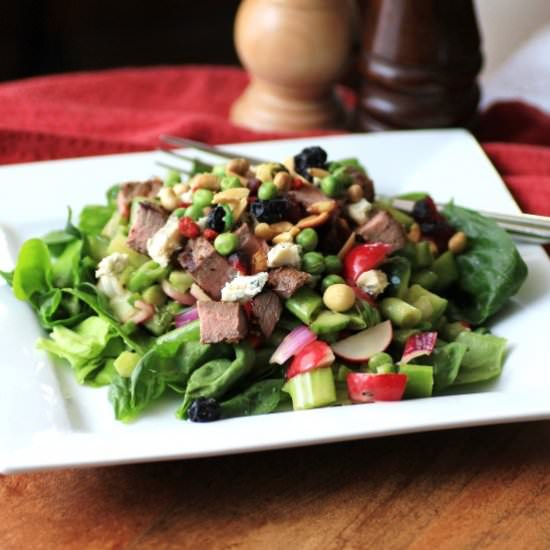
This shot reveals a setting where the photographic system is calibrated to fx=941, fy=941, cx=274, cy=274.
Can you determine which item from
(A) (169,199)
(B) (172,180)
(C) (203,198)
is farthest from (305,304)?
(B) (172,180)

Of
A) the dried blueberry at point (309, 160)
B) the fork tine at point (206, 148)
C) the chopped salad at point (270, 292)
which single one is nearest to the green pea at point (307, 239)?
the chopped salad at point (270, 292)

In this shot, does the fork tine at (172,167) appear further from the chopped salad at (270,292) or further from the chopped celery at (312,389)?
the chopped celery at (312,389)

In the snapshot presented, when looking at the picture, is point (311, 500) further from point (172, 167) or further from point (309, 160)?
point (172, 167)

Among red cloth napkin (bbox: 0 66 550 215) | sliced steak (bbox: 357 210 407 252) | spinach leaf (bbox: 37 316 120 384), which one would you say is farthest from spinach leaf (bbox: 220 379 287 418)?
red cloth napkin (bbox: 0 66 550 215)

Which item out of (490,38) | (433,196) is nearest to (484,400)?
(433,196)

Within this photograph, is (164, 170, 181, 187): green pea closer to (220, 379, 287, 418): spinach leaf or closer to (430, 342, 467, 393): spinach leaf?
(220, 379, 287, 418): spinach leaf

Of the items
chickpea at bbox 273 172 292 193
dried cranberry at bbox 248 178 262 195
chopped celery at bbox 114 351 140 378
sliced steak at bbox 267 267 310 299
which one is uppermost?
chickpea at bbox 273 172 292 193

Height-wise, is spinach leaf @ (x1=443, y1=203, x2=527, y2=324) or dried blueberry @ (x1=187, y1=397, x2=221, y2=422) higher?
spinach leaf @ (x1=443, y1=203, x2=527, y2=324)
